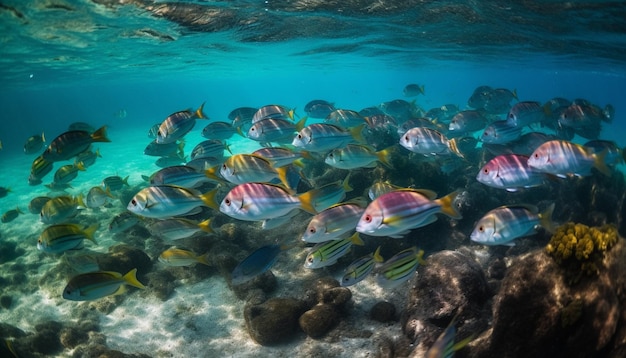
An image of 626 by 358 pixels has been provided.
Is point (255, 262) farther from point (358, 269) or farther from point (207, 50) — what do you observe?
point (207, 50)

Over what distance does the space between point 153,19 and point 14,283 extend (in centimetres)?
1383

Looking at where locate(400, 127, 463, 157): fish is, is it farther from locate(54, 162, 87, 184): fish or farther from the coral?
locate(54, 162, 87, 184): fish

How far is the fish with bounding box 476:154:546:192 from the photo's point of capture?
5.38m

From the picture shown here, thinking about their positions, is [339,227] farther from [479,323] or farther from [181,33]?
[181,33]

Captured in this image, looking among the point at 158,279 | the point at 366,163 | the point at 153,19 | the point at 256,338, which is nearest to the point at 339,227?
the point at 366,163

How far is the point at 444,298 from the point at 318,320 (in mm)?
2171

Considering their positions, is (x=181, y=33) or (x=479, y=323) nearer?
(x=479, y=323)

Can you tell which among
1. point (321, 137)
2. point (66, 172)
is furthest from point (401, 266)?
point (66, 172)

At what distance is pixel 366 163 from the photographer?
6.96 m

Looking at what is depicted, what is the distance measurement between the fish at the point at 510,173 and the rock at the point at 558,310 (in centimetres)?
152

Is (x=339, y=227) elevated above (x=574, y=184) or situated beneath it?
elevated above

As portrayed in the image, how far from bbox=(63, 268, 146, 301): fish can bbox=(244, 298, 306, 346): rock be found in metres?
2.31

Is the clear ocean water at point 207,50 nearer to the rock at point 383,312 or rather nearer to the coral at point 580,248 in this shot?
the rock at point 383,312

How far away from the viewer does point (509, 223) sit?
469 centimetres
